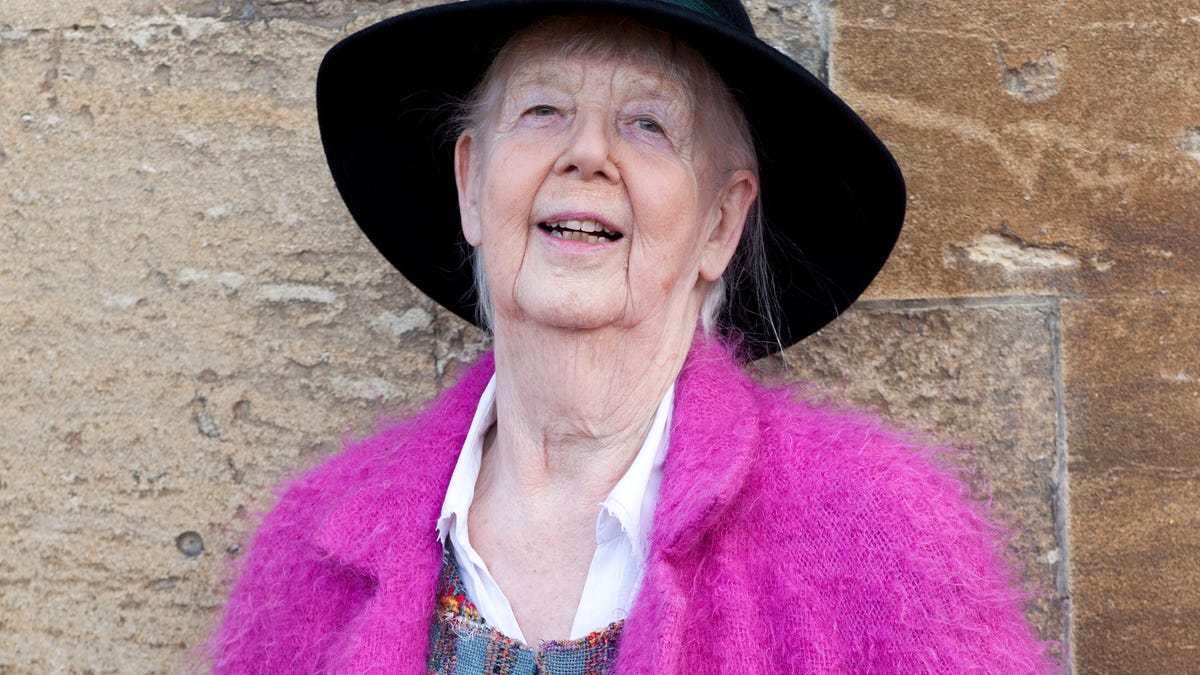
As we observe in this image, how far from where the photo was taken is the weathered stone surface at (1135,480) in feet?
6.95

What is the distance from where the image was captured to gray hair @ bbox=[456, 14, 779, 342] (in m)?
1.74

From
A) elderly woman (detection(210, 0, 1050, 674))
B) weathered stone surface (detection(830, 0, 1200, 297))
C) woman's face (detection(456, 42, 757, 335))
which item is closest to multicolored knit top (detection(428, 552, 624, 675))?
elderly woman (detection(210, 0, 1050, 674))

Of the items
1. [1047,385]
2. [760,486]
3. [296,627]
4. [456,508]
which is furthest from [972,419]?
[296,627]

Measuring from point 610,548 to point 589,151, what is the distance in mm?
637

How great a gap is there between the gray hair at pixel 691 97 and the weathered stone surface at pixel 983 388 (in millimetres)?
286

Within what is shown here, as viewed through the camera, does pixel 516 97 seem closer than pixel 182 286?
Yes

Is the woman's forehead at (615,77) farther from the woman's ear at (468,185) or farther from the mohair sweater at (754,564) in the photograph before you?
the mohair sweater at (754,564)

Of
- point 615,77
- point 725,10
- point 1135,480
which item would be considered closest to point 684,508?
point 615,77

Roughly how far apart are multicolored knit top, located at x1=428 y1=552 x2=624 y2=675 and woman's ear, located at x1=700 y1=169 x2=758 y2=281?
665mm

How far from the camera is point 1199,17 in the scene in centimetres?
216

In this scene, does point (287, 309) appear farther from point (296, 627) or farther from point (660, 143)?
point (660, 143)

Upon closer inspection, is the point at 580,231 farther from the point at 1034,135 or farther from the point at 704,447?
the point at 1034,135

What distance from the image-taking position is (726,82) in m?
1.83

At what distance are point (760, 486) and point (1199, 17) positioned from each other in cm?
146
